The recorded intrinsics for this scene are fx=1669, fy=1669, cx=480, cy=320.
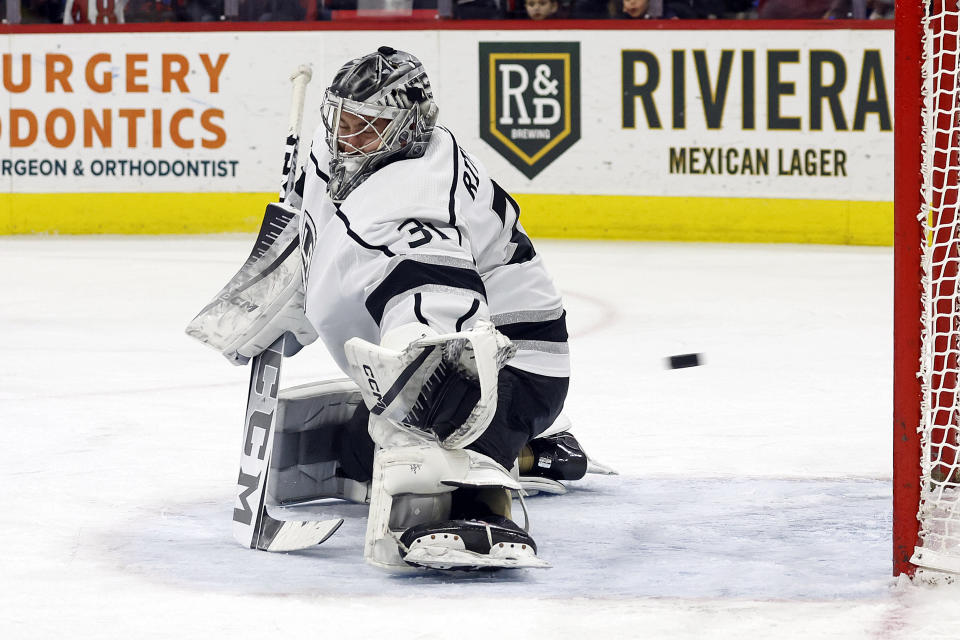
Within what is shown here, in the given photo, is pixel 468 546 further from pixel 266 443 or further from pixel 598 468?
pixel 598 468

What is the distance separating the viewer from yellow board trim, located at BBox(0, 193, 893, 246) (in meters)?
8.43

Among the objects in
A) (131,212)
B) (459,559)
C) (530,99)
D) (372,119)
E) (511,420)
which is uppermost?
(372,119)

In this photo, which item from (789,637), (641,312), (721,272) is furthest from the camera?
(721,272)

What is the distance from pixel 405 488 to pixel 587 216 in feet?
20.3

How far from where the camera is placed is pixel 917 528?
250cm

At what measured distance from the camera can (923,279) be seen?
2.45 m

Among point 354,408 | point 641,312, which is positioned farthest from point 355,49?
point 354,408

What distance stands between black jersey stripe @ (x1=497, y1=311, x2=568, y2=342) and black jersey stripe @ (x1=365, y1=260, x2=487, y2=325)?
12.6 inches

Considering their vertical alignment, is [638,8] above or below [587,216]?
above

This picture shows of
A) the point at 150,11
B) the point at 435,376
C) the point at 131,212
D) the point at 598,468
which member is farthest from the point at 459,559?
the point at 150,11

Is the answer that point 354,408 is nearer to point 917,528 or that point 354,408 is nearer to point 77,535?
point 77,535

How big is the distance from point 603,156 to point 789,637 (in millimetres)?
6544

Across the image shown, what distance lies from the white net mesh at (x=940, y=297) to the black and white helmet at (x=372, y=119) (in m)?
0.81

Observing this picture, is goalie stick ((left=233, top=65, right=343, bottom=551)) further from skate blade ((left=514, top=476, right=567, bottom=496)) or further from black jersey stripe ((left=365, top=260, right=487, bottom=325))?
skate blade ((left=514, top=476, right=567, bottom=496))
